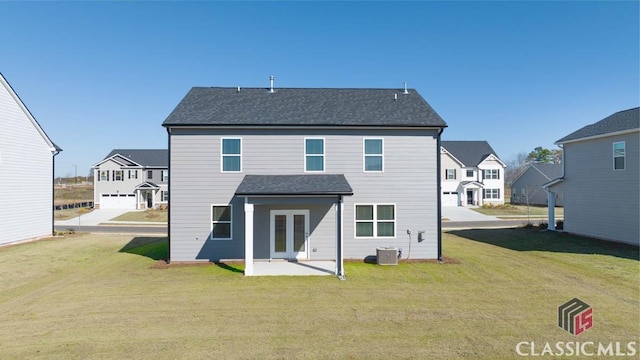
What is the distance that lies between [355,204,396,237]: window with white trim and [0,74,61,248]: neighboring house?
67.5 feet

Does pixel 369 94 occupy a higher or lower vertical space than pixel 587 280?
higher

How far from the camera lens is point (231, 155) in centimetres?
1379

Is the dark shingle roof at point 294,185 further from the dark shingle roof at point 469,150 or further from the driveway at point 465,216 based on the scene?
the dark shingle roof at point 469,150

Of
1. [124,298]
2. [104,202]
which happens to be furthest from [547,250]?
[104,202]

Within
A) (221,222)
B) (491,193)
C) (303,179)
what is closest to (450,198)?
(491,193)

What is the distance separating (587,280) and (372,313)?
28.4 ft

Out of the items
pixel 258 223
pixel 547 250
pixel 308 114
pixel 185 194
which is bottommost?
pixel 547 250

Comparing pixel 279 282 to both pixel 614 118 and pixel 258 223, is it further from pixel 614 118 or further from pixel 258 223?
pixel 614 118

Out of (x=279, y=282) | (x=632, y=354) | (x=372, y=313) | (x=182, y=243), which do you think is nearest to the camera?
(x=632, y=354)

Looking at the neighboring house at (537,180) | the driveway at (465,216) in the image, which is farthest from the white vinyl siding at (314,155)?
the neighboring house at (537,180)

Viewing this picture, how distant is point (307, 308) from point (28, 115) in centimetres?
2301

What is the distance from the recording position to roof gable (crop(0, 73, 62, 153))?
18581mm

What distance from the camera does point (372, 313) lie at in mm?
8273

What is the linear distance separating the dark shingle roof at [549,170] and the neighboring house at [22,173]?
56390 mm
